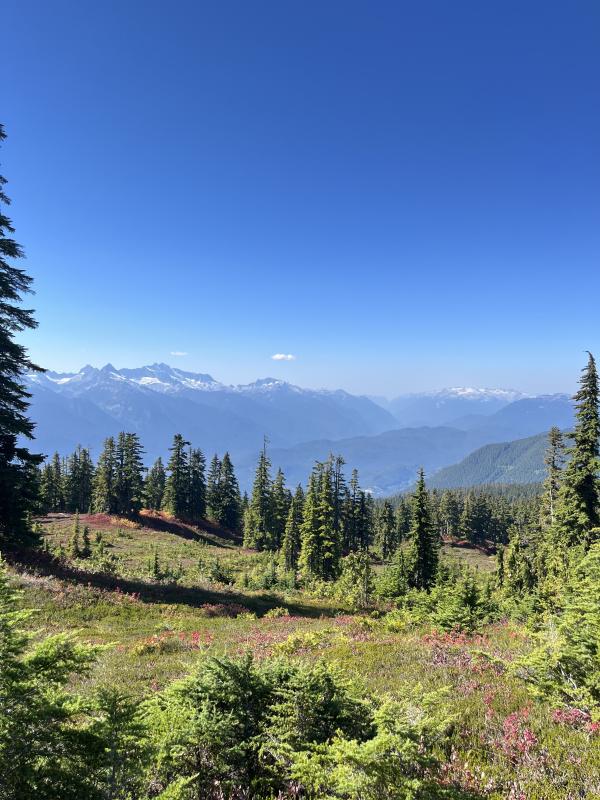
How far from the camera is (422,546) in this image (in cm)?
3672

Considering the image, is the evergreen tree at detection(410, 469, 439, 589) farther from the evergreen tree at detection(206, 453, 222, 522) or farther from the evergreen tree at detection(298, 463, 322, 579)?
the evergreen tree at detection(206, 453, 222, 522)

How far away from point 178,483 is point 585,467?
59256 millimetres

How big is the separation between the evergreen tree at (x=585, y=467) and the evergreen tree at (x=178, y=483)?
184 ft

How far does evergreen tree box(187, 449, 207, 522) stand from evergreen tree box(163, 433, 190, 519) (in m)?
0.87

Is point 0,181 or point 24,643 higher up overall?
point 0,181

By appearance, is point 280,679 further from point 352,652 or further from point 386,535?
point 386,535

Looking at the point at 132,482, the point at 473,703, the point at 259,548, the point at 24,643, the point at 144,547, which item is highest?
the point at 24,643

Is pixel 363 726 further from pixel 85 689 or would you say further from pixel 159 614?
pixel 159 614

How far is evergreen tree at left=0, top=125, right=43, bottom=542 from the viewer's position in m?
18.2

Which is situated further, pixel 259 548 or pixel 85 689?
pixel 259 548

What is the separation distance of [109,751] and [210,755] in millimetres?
1354

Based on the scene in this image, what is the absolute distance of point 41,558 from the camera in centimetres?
2036

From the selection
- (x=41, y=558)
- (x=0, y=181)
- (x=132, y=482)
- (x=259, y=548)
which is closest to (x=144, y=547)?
(x=132, y=482)

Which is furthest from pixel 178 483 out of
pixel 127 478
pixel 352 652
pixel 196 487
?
pixel 352 652
